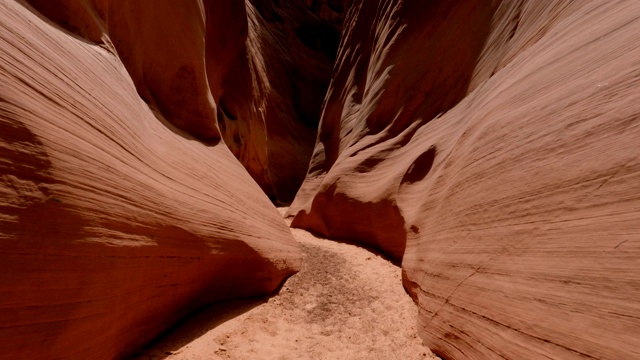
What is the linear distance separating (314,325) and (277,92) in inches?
460

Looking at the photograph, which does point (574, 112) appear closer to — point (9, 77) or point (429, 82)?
point (9, 77)

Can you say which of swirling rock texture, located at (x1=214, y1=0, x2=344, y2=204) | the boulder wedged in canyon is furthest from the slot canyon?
swirling rock texture, located at (x1=214, y1=0, x2=344, y2=204)

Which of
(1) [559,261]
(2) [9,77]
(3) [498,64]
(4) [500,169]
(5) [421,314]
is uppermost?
(3) [498,64]

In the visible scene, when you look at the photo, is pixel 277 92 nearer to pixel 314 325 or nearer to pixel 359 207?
pixel 359 207

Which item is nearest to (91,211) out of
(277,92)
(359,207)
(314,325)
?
(314,325)

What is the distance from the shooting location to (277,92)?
1342 cm

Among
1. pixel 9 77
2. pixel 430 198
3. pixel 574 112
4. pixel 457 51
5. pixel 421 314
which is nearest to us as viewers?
pixel 9 77

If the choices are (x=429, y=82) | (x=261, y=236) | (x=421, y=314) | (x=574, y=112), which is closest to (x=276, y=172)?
(x=429, y=82)

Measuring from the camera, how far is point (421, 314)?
2551mm

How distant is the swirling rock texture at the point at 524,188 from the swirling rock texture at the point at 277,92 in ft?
17.5

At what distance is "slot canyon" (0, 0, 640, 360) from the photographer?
1.41 m

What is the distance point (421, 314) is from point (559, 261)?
1.23 metres

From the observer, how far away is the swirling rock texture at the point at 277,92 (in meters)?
9.27

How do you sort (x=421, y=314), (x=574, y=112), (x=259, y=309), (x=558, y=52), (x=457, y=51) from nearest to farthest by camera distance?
(x=574, y=112) < (x=558, y=52) < (x=421, y=314) < (x=259, y=309) < (x=457, y=51)
